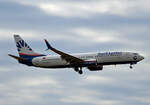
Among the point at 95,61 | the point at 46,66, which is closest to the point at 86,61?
the point at 95,61

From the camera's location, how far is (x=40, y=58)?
115 metres

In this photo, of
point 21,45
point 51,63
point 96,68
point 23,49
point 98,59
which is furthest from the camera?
point 21,45

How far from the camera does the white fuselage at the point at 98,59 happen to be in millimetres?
109062

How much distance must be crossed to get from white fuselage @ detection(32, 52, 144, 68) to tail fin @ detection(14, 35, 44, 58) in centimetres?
390

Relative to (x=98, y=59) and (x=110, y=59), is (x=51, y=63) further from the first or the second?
(x=110, y=59)

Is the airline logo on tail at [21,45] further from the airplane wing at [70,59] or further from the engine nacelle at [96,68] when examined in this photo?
the engine nacelle at [96,68]

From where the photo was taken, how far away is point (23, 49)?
12038 centimetres

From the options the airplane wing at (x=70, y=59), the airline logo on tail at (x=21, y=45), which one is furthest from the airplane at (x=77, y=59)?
the airline logo on tail at (x=21, y=45)

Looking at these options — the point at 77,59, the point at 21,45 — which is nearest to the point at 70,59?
the point at 77,59

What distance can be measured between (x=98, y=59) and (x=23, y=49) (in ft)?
69.3

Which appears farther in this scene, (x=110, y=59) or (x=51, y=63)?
(x=51, y=63)

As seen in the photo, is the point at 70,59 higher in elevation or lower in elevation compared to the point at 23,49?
lower

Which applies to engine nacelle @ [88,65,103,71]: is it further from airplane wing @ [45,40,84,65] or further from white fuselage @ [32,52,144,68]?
airplane wing @ [45,40,84,65]

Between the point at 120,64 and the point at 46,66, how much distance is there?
17612 millimetres
